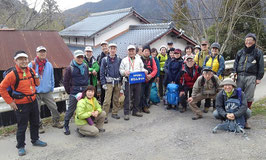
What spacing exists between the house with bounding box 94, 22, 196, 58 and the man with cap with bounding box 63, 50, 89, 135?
6812 millimetres

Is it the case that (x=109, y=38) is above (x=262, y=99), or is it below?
above

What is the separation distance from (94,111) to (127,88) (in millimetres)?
1404

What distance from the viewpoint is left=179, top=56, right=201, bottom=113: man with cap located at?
615 centimetres

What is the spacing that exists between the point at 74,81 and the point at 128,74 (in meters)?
1.41

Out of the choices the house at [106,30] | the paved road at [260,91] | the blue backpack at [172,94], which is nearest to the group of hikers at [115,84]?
the blue backpack at [172,94]

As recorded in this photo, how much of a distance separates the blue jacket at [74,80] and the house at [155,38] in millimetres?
6845

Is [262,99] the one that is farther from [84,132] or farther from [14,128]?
[14,128]

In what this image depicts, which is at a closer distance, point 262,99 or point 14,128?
point 14,128

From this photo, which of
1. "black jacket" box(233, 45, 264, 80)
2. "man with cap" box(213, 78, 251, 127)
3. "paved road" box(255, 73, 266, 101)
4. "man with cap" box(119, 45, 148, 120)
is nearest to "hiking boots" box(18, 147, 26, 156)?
"man with cap" box(119, 45, 148, 120)

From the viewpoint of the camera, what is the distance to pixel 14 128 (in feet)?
17.0

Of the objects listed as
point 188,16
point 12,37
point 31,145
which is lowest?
point 31,145

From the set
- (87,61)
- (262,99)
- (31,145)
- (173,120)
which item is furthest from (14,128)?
(262,99)

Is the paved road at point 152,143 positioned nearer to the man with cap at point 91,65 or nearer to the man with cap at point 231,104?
the man with cap at point 231,104

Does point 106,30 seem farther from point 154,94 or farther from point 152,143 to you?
point 152,143
